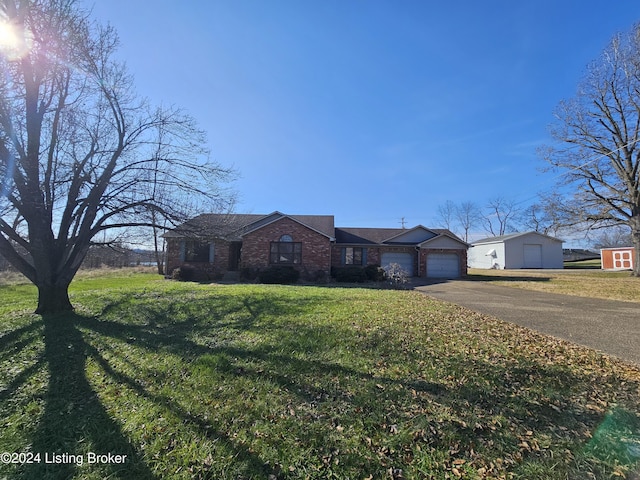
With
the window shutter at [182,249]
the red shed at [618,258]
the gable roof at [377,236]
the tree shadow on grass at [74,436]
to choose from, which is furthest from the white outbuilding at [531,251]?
the tree shadow on grass at [74,436]

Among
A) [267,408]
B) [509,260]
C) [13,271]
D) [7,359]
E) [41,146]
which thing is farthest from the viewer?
[509,260]

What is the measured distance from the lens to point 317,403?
3588mm

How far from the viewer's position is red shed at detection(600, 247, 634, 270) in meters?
29.5

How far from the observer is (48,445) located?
2881 mm

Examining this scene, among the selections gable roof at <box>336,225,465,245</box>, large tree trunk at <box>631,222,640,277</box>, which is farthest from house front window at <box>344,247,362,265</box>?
large tree trunk at <box>631,222,640,277</box>

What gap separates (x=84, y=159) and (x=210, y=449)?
390 inches

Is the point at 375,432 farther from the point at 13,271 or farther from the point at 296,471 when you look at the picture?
the point at 13,271

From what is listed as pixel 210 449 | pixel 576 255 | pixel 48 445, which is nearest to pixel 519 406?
pixel 210 449

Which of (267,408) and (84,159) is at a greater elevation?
(84,159)

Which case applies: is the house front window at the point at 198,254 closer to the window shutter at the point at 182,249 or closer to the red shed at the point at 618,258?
the window shutter at the point at 182,249

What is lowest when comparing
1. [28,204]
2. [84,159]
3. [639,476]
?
[639,476]

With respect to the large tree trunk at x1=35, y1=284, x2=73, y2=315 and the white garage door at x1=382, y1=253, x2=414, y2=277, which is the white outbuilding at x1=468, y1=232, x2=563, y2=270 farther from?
the large tree trunk at x1=35, y1=284, x2=73, y2=315

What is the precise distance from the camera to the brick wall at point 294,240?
21078 mm

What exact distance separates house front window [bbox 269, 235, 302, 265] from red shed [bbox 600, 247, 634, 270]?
31.3 m
